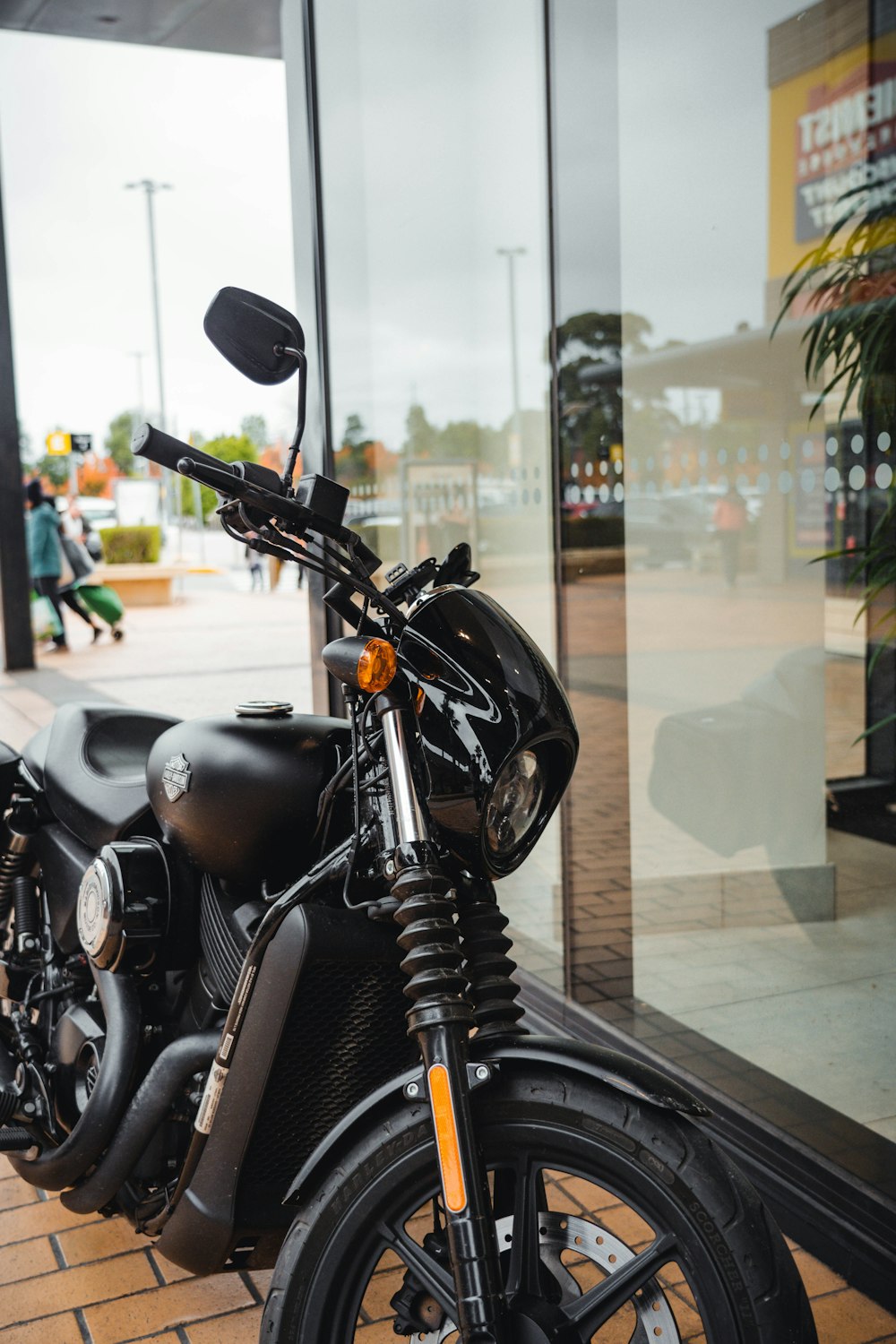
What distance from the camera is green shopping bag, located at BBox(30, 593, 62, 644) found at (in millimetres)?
12906

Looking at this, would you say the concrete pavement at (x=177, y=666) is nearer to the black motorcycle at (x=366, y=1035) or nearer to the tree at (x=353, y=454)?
the tree at (x=353, y=454)

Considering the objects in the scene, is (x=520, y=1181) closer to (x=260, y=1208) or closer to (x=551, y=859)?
(x=260, y=1208)

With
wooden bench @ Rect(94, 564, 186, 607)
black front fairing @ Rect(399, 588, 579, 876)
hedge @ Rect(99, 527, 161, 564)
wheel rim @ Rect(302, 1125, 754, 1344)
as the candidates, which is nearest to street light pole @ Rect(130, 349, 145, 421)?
wooden bench @ Rect(94, 564, 186, 607)

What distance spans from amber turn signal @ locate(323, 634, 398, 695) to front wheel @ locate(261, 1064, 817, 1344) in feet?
1.51

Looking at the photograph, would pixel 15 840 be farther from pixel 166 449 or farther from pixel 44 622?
pixel 44 622

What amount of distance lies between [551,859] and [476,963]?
187 centimetres

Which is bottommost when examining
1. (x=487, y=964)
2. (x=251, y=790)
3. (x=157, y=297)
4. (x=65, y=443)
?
(x=487, y=964)

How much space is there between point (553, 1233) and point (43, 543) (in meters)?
12.1

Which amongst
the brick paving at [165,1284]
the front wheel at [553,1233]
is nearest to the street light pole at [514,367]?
the brick paving at [165,1284]

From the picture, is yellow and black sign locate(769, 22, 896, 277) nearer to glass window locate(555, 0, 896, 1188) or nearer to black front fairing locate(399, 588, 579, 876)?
glass window locate(555, 0, 896, 1188)

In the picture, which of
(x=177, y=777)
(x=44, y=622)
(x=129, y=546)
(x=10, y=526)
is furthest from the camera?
(x=129, y=546)

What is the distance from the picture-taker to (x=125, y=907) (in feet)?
6.47

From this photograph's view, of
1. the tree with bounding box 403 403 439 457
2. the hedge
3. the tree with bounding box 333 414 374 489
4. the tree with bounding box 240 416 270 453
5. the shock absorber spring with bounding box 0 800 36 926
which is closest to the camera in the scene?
the shock absorber spring with bounding box 0 800 36 926

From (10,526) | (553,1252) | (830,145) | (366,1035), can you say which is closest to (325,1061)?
(366,1035)
